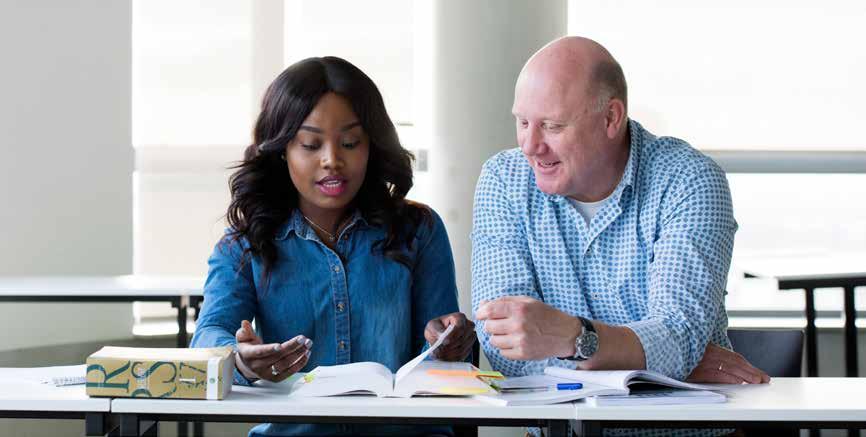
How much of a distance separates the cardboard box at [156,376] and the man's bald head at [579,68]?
0.92 metres

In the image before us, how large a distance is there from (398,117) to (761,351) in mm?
3412

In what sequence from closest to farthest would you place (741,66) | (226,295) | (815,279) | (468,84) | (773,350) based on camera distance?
(226,295), (773,350), (815,279), (468,84), (741,66)

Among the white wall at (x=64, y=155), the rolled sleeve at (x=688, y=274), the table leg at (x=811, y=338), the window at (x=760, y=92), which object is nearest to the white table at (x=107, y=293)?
the white wall at (x=64, y=155)

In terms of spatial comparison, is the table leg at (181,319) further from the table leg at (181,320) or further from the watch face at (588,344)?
the watch face at (588,344)

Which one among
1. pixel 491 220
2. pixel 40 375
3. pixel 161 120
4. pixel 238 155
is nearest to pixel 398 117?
pixel 238 155

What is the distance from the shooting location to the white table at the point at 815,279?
4.29 meters

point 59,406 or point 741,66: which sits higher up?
point 741,66

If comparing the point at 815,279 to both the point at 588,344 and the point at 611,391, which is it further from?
the point at 611,391

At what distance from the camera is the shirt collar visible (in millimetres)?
2307

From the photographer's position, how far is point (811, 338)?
14.9ft

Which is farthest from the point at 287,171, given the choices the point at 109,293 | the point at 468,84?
the point at 468,84

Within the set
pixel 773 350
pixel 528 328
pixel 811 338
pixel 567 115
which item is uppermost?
pixel 567 115

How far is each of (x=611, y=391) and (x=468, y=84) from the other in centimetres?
298

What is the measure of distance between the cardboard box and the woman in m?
0.38
